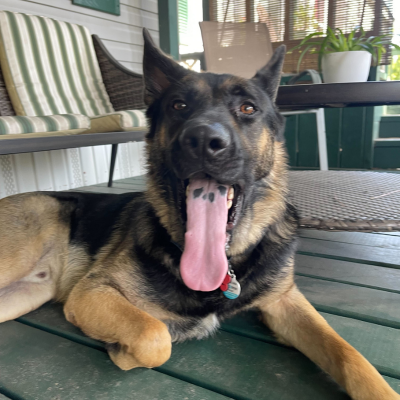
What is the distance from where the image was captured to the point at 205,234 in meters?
1.29

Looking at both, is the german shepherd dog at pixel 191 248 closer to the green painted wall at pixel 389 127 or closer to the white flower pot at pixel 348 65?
the white flower pot at pixel 348 65

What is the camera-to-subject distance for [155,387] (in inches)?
43.8

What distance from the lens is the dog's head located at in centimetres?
123

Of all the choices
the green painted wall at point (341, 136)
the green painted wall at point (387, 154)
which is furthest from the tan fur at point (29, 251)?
the green painted wall at point (387, 154)

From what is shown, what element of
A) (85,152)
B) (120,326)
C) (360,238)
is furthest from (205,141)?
(85,152)

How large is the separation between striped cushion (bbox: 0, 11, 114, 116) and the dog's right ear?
216 cm

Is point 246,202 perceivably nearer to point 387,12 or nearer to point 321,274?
point 321,274

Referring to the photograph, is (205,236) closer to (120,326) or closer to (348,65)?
(120,326)

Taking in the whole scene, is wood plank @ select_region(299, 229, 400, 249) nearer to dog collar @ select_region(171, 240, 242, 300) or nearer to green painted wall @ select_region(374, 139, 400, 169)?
dog collar @ select_region(171, 240, 242, 300)

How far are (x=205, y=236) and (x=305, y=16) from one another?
19.7ft

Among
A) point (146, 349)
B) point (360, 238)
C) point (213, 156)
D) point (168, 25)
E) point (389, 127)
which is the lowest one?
point (360, 238)

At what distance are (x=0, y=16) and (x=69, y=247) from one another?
268cm

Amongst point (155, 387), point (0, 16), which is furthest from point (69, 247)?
point (0, 16)

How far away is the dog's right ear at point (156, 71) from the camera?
5.04 feet
